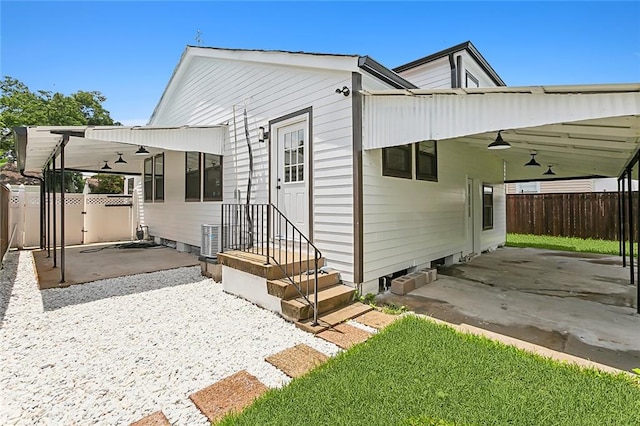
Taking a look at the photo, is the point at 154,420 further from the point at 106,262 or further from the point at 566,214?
the point at 566,214

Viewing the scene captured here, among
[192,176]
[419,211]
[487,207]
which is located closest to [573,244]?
[487,207]

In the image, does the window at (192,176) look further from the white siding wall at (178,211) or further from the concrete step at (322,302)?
the concrete step at (322,302)

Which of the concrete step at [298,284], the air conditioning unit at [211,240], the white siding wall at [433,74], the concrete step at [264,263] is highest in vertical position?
the white siding wall at [433,74]

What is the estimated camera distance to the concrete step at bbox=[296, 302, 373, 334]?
3877 mm

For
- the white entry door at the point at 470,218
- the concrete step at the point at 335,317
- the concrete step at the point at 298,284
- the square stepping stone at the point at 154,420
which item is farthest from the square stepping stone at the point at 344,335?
the white entry door at the point at 470,218

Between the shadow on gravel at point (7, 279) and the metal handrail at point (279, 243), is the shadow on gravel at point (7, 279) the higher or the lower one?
the lower one

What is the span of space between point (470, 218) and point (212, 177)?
7194 mm

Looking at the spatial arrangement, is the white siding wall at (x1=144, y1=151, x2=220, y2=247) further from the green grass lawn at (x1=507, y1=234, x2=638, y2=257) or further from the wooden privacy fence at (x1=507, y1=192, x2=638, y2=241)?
the wooden privacy fence at (x1=507, y1=192, x2=638, y2=241)

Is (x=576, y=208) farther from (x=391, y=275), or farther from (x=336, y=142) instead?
(x=336, y=142)

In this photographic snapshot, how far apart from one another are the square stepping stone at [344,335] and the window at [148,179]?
9668 mm

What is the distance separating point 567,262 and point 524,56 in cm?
567

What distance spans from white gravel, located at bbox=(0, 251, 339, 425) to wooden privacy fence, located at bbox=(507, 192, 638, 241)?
14086 millimetres

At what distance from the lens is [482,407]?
2.30 m

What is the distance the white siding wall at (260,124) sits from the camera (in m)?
4.98
